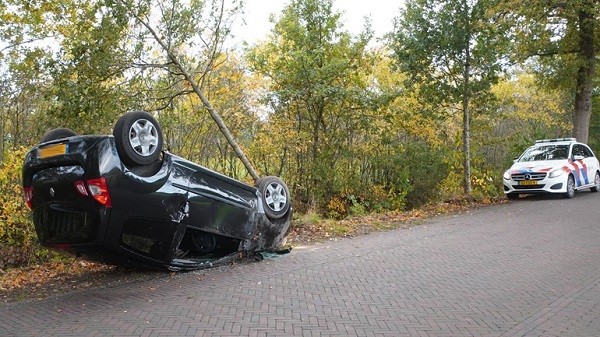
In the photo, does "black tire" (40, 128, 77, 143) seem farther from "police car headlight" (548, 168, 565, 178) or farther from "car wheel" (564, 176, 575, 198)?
"car wheel" (564, 176, 575, 198)

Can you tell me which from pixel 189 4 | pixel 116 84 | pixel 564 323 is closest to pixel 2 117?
pixel 116 84

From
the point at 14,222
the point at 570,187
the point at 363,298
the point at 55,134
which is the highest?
the point at 55,134

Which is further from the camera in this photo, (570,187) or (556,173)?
(570,187)

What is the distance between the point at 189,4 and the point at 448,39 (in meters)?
8.13

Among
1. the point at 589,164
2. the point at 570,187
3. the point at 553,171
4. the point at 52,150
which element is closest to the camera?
the point at 52,150

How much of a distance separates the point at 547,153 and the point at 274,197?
11.9m

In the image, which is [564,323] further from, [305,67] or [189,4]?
[305,67]

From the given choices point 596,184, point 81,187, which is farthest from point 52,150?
point 596,184

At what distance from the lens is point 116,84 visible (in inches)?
372

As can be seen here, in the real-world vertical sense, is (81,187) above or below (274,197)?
above

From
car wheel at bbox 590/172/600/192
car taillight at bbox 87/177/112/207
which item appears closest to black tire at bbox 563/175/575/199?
car wheel at bbox 590/172/600/192

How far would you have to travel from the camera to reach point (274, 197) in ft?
24.8

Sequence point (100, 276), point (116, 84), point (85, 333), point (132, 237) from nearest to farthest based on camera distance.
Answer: point (85, 333) < point (132, 237) < point (100, 276) < point (116, 84)

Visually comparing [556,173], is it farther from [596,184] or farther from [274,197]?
[274,197]
